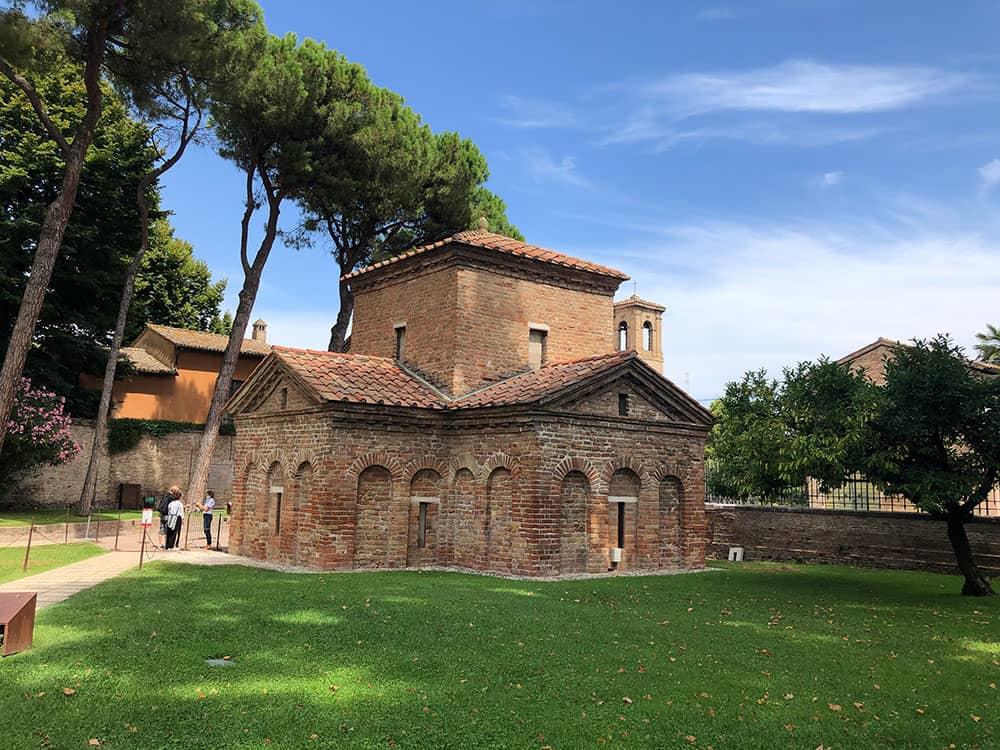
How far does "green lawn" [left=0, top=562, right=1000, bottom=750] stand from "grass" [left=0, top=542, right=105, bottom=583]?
3209mm

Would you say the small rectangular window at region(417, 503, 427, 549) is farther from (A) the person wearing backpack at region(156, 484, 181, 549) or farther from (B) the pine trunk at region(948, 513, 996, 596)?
(B) the pine trunk at region(948, 513, 996, 596)

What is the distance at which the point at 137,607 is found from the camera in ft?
34.4

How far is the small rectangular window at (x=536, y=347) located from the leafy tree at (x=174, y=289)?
2449cm

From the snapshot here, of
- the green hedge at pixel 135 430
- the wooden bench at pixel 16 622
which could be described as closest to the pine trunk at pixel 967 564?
the wooden bench at pixel 16 622

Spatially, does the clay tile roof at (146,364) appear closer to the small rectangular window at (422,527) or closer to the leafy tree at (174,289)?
the leafy tree at (174,289)

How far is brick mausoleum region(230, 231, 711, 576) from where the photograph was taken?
15.3 metres

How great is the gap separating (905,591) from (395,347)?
13.2 m

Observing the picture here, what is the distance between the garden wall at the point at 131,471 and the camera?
91.0ft

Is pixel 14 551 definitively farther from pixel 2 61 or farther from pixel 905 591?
pixel 905 591

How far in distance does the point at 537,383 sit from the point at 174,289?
3073 centimetres

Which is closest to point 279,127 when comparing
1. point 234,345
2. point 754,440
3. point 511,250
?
point 234,345

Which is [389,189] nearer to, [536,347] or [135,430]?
[536,347]

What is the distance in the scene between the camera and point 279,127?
80.6ft


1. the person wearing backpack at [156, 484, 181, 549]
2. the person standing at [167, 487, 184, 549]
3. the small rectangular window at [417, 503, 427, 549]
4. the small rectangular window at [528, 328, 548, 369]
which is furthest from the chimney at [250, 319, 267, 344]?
the small rectangular window at [417, 503, 427, 549]
